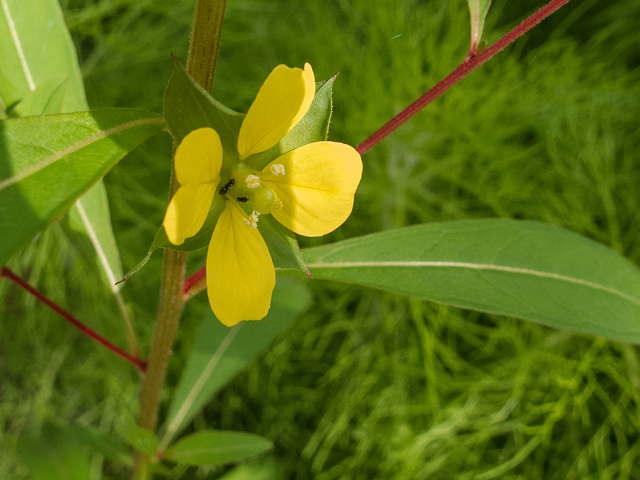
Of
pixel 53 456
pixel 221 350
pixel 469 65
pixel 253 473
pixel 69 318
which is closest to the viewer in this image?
pixel 469 65

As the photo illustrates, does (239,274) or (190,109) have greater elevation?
(190,109)

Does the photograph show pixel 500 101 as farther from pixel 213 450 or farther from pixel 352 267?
pixel 213 450

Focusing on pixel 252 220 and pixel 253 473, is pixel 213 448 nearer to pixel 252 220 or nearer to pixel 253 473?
pixel 253 473

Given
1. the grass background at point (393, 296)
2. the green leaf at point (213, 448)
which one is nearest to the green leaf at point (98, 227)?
the green leaf at point (213, 448)

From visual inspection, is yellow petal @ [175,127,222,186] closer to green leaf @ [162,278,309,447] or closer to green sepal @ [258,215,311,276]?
green sepal @ [258,215,311,276]

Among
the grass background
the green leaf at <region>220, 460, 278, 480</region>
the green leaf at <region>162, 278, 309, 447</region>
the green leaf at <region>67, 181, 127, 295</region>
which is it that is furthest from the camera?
the grass background

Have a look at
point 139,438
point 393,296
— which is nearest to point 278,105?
point 139,438

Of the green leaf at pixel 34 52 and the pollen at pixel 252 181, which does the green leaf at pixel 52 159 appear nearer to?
the pollen at pixel 252 181

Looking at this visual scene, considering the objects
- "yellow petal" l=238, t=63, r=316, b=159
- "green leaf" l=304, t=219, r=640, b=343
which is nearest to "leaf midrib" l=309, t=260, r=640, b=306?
"green leaf" l=304, t=219, r=640, b=343
